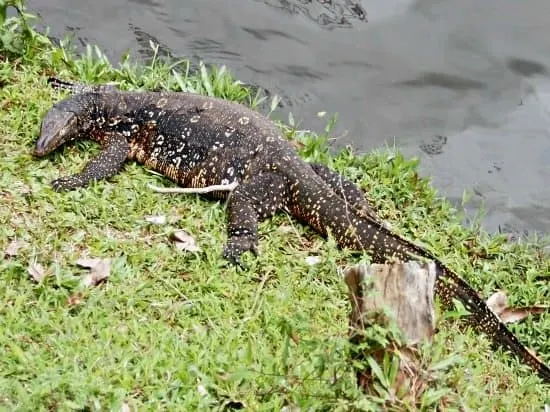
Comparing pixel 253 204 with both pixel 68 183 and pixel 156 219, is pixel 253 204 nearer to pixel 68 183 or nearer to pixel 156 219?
pixel 156 219

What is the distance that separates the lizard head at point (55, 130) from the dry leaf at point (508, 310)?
3.39 meters

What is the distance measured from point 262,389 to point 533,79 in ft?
20.3

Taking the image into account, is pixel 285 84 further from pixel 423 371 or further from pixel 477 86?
pixel 423 371

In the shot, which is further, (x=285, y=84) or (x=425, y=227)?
(x=285, y=84)

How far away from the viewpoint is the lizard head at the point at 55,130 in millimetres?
6676

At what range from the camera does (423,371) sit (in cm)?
375

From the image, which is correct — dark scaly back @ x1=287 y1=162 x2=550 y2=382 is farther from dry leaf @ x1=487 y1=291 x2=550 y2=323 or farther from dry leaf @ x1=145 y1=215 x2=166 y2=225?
dry leaf @ x1=145 y1=215 x2=166 y2=225

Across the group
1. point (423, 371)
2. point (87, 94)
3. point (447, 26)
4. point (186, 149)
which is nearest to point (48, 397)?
point (423, 371)

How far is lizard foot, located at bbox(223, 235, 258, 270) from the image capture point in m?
5.93

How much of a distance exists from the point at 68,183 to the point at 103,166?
347 mm

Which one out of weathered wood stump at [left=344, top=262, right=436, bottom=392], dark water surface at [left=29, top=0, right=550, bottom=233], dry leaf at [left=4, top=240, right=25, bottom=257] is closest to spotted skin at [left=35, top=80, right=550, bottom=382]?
dry leaf at [left=4, top=240, right=25, bottom=257]

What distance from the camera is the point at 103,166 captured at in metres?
6.67

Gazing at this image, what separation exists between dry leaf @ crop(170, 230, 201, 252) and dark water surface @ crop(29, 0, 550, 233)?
2630 millimetres

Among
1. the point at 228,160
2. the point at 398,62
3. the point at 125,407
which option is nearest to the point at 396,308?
the point at 125,407
